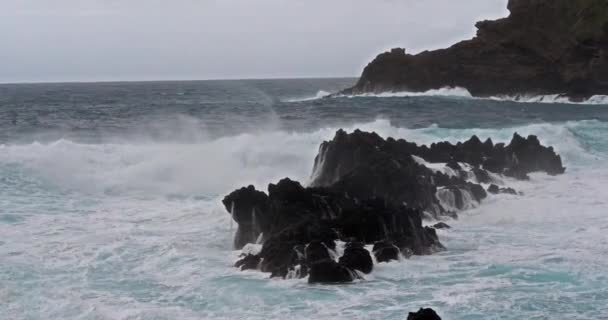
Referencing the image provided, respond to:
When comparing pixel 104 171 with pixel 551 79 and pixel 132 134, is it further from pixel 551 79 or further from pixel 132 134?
pixel 551 79

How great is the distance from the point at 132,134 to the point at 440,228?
2827 centimetres

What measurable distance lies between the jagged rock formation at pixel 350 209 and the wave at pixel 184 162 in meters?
4.83

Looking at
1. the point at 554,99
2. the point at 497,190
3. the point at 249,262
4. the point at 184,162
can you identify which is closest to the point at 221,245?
the point at 249,262

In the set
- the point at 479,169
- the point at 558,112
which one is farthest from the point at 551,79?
the point at 479,169

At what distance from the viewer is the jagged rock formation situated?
13.7 metres

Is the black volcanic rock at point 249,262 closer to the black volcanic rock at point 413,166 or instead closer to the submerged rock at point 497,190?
the black volcanic rock at point 413,166

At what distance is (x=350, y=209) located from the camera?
1562 cm

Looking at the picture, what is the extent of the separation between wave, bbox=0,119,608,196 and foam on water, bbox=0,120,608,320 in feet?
0.33

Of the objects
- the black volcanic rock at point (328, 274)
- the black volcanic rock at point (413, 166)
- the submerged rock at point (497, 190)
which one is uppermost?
the black volcanic rock at point (413, 166)

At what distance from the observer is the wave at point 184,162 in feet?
82.0

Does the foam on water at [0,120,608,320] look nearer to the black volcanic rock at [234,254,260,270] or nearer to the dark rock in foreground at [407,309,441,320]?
the black volcanic rock at [234,254,260,270]

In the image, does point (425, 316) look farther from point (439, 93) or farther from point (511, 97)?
point (439, 93)

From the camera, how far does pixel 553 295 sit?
1198 cm

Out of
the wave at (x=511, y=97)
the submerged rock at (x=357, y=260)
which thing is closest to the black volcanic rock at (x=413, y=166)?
the submerged rock at (x=357, y=260)
